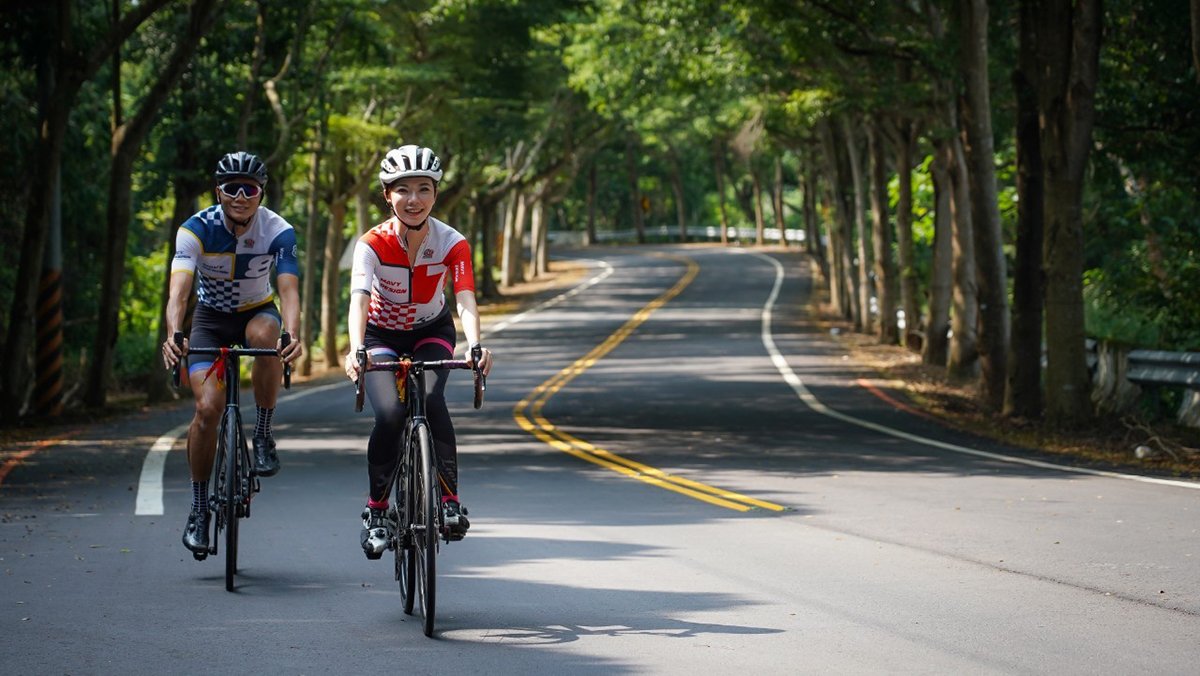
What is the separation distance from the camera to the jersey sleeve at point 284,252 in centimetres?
925

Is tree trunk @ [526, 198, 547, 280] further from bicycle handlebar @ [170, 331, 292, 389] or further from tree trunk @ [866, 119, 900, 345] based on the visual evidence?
bicycle handlebar @ [170, 331, 292, 389]

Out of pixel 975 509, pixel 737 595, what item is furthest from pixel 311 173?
pixel 737 595

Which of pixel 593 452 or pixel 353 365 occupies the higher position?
pixel 353 365

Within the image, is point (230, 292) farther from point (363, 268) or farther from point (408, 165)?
point (408, 165)

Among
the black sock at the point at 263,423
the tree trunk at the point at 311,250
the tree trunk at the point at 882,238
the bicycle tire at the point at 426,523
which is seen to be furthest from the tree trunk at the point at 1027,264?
the tree trunk at the point at 882,238

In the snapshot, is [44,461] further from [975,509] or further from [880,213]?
[880,213]

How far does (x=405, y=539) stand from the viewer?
7.96 meters

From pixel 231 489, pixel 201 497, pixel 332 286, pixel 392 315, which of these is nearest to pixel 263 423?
pixel 201 497

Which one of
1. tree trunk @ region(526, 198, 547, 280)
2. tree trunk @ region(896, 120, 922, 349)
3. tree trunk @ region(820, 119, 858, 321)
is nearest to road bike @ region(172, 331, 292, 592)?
tree trunk @ region(896, 120, 922, 349)

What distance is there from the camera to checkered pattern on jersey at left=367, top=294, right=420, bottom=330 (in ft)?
27.4

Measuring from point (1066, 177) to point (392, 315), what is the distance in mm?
12840

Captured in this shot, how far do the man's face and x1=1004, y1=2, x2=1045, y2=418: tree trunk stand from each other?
13919 millimetres

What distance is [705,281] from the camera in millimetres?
68188

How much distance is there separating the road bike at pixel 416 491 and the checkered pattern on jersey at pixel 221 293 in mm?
1610
